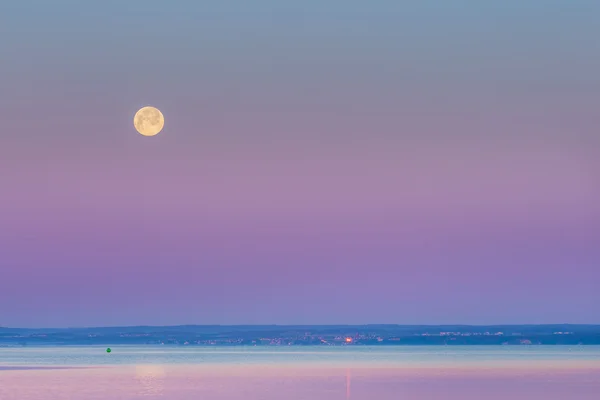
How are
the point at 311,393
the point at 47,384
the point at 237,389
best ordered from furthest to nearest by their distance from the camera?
the point at 47,384, the point at 237,389, the point at 311,393

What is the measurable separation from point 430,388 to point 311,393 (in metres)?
8.75

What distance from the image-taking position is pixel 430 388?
63.2 m

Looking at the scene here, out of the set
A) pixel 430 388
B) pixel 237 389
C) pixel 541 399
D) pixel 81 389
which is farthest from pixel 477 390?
pixel 81 389

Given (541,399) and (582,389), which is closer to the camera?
(541,399)

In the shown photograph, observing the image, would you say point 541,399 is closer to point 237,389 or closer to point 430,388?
point 430,388

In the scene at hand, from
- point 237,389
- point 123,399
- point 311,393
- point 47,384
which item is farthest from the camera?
point 47,384

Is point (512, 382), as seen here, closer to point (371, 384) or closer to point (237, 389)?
point (371, 384)

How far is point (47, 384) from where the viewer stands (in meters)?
68.0

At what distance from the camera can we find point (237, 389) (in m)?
61.5

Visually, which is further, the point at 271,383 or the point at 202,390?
the point at 271,383

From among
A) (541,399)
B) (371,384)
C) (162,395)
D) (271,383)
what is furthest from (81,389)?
(541,399)

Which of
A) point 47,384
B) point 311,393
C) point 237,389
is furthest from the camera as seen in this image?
point 47,384

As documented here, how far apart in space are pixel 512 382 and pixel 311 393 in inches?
675

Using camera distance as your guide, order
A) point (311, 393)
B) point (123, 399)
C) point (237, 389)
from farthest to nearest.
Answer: point (237, 389) → point (311, 393) → point (123, 399)
